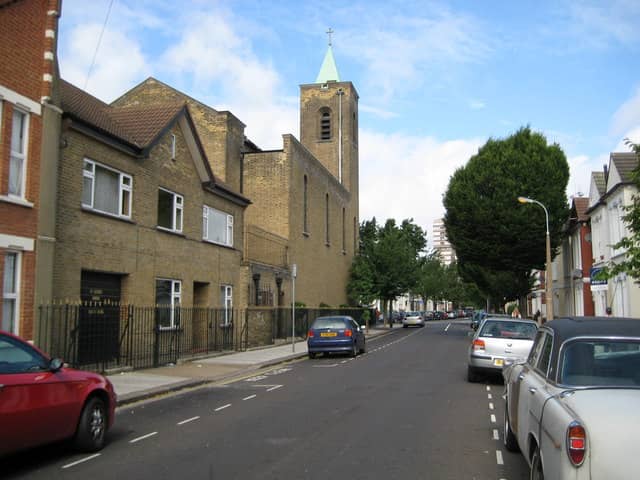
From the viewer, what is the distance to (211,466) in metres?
7.01

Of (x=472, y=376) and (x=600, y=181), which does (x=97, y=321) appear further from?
(x=600, y=181)

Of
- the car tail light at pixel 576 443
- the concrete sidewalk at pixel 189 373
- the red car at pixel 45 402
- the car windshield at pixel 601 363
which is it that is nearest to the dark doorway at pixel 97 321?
the concrete sidewalk at pixel 189 373

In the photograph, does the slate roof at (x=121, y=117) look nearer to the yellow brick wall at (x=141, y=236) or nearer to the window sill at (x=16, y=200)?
the yellow brick wall at (x=141, y=236)

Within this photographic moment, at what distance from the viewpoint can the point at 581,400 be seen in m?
4.55

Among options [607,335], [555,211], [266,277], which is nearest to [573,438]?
[607,335]

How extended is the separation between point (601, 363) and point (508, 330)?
9.72 m

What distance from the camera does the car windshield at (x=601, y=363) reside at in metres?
5.17

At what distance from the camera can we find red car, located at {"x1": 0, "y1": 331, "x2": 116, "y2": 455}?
6496 mm

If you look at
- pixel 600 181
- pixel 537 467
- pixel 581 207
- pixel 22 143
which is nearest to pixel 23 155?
pixel 22 143

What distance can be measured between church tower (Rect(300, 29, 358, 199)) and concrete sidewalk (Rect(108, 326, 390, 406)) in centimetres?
3503

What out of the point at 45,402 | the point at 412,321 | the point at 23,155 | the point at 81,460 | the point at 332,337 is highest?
the point at 23,155

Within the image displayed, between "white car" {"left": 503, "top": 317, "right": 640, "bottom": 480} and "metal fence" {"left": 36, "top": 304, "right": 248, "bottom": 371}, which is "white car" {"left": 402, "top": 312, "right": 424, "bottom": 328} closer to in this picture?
"metal fence" {"left": 36, "top": 304, "right": 248, "bottom": 371}

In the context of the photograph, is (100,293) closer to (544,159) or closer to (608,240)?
(608,240)

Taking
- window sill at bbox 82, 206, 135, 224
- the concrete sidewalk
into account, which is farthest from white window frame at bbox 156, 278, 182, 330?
window sill at bbox 82, 206, 135, 224
